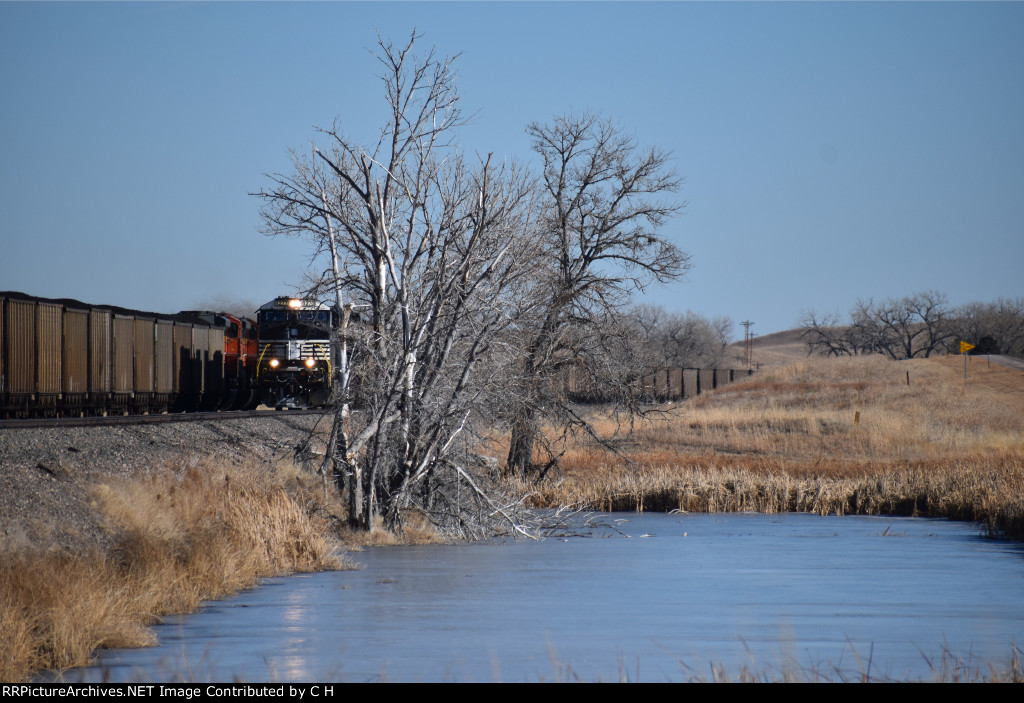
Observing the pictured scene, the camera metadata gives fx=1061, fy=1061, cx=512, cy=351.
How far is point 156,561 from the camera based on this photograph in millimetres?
14062

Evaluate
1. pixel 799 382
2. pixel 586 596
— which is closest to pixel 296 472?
pixel 586 596

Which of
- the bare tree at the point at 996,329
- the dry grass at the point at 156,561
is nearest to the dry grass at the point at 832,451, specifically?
the dry grass at the point at 156,561

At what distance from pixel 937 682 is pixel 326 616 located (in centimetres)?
742

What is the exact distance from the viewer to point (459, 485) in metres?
20.2

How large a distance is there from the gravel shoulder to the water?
2.53m

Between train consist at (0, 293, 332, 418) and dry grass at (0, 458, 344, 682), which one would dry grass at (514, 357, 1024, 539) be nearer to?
dry grass at (0, 458, 344, 682)

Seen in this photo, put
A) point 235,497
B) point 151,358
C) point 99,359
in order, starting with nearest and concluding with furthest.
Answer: point 235,497, point 99,359, point 151,358

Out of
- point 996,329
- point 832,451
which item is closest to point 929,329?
point 996,329

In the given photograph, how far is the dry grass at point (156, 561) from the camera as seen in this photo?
34.1ft

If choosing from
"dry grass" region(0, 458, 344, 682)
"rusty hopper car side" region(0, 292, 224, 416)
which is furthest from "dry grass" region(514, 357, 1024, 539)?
"rusty hopper car side" region(0, 292, 224, 416)

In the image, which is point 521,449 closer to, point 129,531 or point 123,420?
point 123,420

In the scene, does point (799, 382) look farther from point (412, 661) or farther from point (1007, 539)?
point (412, 661)

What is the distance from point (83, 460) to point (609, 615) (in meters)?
9.93

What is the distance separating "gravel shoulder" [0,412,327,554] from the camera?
14.2 metres
